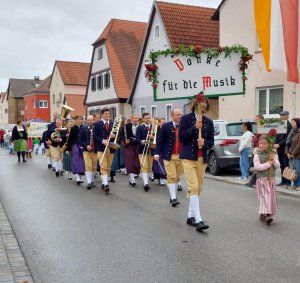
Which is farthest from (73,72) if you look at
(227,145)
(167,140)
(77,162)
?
(167,140)

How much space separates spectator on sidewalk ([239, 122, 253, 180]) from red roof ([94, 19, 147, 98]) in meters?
24.3

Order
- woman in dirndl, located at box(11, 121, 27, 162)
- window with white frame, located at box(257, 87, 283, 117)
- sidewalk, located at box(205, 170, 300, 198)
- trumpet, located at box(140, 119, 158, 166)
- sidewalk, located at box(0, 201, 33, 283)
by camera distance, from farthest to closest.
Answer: woman in dirndl, located at box(11, 121, 27, 162) < window with white frame, located at box(257, 87, 283, 117) < trumpet, located at box(140, 119, 158, 166) < sidewalk, located at box(205, 170, 300, 198) < sidewalk, located at box(0, 201, 33, 283)

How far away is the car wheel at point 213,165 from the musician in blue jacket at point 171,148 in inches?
202

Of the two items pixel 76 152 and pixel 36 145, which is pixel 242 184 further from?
pixel 36 145

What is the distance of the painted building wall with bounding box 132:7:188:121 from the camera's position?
2925 cm

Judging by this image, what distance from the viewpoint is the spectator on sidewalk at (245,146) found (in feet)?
42.1

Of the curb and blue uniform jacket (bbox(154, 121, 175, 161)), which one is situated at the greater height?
blue uniform jacket (bbox(154, 121, 175, 161))

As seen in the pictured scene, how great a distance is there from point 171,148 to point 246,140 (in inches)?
171

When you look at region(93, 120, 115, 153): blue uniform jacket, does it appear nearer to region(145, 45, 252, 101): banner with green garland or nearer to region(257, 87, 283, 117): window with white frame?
region(145, 45, 252, 101): banner with green garland

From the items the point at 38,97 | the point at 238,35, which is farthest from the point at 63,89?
the point at 238,35

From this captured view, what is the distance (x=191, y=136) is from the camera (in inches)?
282

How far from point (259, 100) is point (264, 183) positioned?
1377cm

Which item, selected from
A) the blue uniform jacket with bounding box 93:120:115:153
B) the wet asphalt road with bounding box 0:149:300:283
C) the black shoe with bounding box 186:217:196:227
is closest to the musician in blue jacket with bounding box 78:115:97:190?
the blue uniform jacket with bounding box 93:120:115:153

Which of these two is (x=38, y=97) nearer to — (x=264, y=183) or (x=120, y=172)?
(x=120, y=172)
